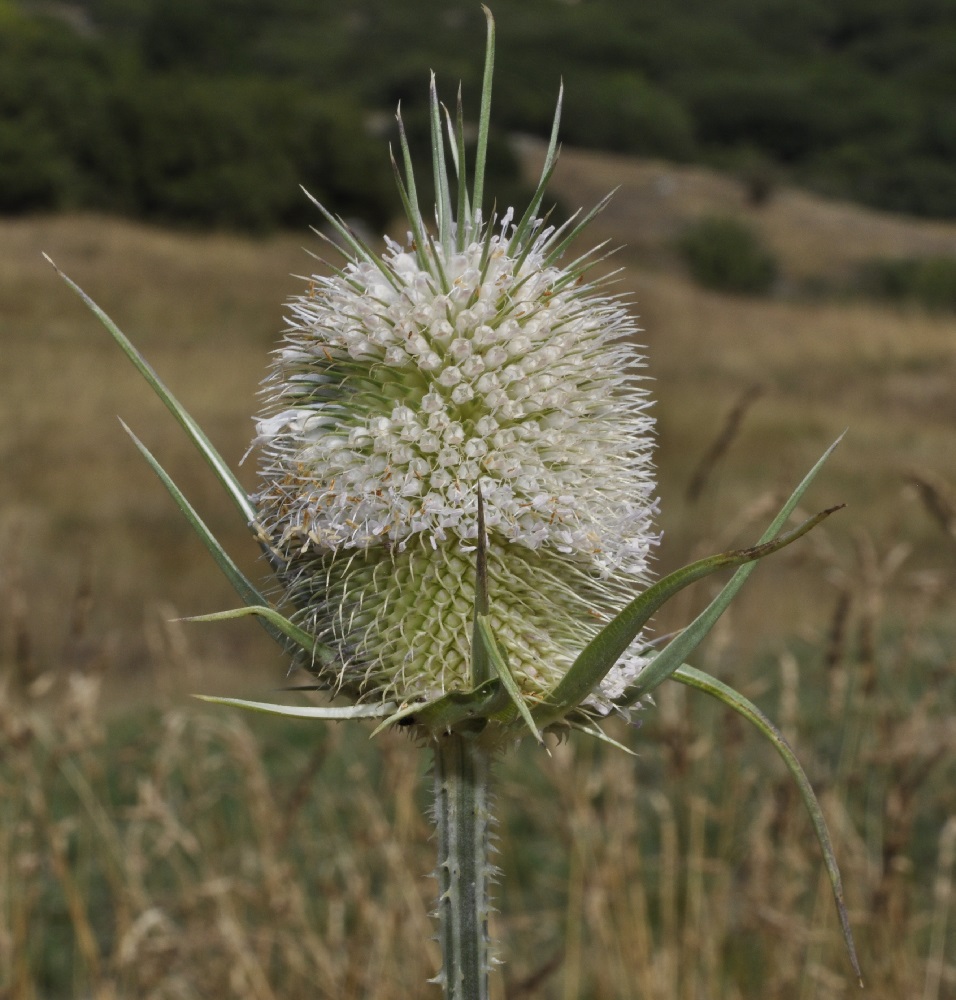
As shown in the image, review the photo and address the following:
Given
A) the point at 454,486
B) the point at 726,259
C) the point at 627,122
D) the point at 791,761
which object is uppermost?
the point at 627,122

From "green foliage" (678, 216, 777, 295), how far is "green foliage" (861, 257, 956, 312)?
4128 mm

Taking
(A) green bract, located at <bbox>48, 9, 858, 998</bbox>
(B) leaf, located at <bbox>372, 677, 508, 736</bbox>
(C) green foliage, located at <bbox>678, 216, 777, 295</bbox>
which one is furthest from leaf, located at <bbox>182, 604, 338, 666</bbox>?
(C) green foliage, located at <bbox>678, 216, 777, 295</bbox>

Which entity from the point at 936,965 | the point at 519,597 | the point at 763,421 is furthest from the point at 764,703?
the point at 763,421

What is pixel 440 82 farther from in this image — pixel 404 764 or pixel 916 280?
pixel 404 764

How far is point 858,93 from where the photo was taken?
7006 cm

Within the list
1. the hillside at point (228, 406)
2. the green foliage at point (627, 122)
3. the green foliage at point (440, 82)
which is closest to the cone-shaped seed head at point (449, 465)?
the hillside at point (228, 406)

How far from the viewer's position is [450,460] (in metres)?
1.33

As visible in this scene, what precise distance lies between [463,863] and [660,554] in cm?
1263

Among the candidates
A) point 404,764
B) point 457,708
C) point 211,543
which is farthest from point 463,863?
point 404,764

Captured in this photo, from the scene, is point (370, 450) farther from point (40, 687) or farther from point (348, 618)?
point (40, 687)

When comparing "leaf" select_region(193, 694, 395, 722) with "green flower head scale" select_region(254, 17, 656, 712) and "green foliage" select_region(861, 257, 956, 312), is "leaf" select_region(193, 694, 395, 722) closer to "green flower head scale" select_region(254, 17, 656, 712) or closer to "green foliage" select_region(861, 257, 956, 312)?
"green flower head scale" select_region(254, 17, 656, 712)

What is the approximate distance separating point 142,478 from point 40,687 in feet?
47.8

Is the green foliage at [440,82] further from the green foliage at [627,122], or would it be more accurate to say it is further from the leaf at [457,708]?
the leaf at [457,708]

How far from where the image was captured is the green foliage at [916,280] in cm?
3612
